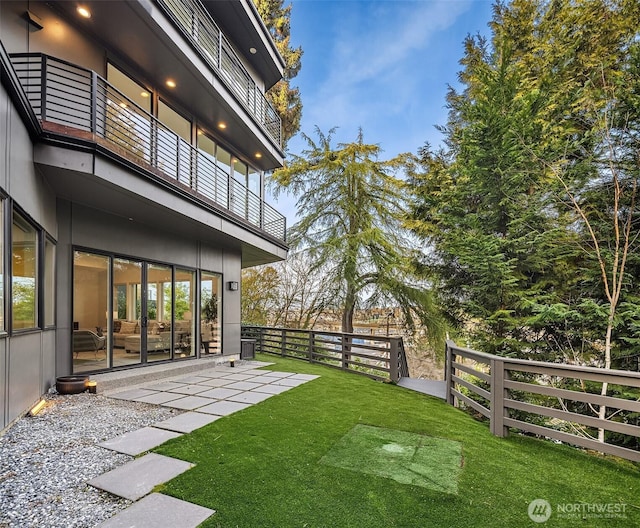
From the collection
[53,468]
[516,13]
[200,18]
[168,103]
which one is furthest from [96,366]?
[516,13]

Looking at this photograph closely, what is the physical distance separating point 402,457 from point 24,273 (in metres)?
4.79

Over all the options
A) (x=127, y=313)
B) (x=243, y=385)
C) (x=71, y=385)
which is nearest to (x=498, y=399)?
(x=243, y=385)

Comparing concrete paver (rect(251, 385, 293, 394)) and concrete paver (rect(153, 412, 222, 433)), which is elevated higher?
concrete paver (rect(153, 412, 222, 433))

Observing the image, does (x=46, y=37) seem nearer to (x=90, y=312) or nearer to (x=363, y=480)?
(x=90, y=312)

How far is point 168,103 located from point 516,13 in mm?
9372

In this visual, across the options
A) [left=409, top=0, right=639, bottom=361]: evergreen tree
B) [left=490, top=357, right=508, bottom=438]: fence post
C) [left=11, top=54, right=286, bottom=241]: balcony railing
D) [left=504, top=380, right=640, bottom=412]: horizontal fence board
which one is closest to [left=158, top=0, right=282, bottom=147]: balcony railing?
[left=11, top=54, right=286, bottom=241]: balcony railing

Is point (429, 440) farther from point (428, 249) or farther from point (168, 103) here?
point (168, 103)

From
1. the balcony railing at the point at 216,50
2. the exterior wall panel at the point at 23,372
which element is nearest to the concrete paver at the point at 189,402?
the exterior wall panel at the point at 23,372

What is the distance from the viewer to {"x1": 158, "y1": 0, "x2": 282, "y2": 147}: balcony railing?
6.67 metres

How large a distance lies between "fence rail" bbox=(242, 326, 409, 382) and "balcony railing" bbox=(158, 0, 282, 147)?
6196 mm

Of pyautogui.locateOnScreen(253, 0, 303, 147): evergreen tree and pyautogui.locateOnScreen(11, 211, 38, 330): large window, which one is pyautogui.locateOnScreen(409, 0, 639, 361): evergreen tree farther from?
pyautogui.locateOnScreen(253, 0, 303, 147): evergreen tree

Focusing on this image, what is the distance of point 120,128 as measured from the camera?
6.27 meters

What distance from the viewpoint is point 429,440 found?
12.6 ft

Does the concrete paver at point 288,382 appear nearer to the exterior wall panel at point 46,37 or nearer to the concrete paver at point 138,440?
the concrete paver at point 138,440
